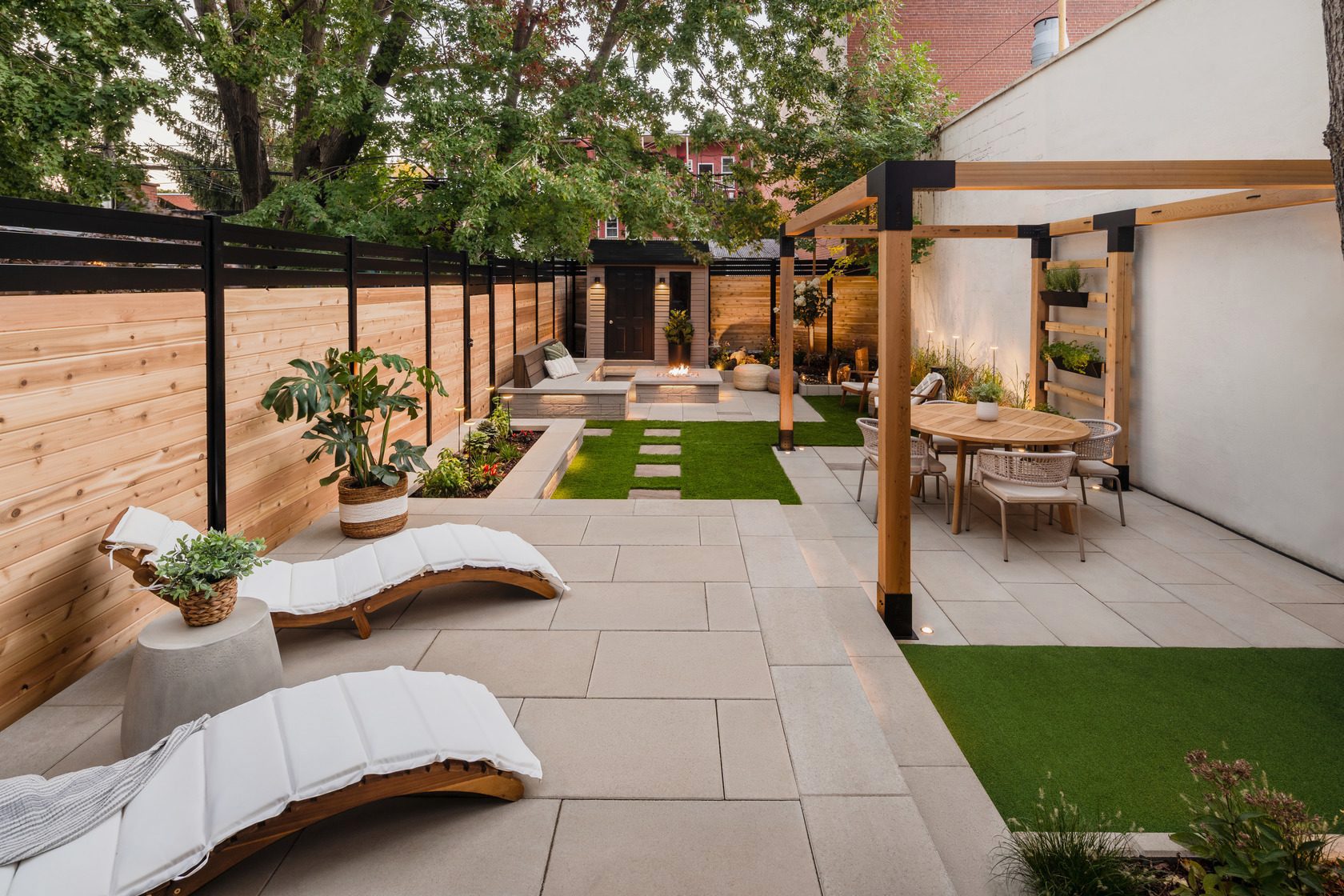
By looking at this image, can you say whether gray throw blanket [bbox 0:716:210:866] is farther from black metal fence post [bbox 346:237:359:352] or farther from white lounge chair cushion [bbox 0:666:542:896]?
black metal fence post [bbox 346:237:359:352]

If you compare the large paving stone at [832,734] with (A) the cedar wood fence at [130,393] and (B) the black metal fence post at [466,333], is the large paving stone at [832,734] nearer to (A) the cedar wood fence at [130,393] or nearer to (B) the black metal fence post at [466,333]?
(A) the cedar wood fence at [130,393]

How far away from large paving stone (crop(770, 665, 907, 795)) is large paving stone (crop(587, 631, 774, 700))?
14 cm

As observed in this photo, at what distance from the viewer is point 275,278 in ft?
16.8

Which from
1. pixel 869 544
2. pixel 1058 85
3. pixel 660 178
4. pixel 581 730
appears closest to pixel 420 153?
pixel 660 178

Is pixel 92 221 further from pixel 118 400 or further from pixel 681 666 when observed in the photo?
pixel 681 666

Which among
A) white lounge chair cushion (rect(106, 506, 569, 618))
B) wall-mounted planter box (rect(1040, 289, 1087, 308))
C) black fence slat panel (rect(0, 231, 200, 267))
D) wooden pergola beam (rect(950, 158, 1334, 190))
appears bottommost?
white lounge chair cushion (rect(106, 506, 569, 618))

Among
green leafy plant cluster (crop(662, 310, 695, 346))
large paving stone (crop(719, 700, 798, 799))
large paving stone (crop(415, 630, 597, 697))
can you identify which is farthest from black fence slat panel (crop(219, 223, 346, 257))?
green leafy plant cluster (crop(662, 310, 695, 346))

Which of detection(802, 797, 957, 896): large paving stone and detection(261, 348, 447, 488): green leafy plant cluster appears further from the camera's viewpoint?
detection(261, 348, 447, 488): green leafy plant cluster

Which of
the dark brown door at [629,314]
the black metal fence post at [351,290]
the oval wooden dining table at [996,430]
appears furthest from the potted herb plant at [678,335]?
the black metal fence post at [351,290]

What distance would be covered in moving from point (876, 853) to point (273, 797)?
68.8 inches

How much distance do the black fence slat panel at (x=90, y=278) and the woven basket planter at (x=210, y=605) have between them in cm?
133

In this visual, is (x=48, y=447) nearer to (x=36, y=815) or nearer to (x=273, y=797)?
(x=36, y=815)

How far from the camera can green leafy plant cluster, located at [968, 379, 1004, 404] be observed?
10094 mm

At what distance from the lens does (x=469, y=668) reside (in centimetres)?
364
